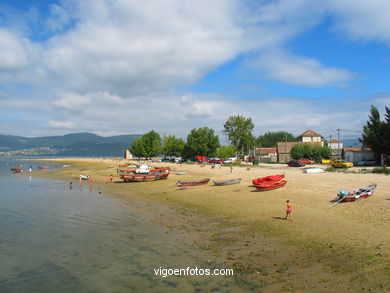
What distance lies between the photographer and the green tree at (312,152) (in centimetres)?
6875

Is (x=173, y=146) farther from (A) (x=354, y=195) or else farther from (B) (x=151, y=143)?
(A) (x=354, y=195)

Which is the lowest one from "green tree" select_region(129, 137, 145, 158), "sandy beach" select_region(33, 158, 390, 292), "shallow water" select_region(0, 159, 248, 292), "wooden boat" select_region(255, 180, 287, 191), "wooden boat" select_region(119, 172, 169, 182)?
"shallow water" select_region(0, 159, 248, 292)

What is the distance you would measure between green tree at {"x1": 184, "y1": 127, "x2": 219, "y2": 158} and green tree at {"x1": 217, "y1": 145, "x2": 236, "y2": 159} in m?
12.0

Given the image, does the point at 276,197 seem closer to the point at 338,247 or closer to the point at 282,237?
the point at 282,237

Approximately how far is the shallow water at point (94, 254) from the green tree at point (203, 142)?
65.0 m

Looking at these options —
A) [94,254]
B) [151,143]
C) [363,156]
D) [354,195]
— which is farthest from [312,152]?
[94,254]

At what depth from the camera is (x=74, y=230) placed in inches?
690

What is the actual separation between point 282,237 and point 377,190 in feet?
42.9

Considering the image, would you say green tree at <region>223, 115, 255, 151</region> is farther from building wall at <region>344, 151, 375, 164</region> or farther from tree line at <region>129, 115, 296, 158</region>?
building wall at <region>344, 151, 375, 164</region>

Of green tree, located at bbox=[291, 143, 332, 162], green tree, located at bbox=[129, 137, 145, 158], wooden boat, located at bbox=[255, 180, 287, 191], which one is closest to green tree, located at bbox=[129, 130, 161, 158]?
green tree, located at bbox=[129, 137, 145, 158]

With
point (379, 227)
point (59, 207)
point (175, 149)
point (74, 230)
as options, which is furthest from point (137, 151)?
point (379, 227)

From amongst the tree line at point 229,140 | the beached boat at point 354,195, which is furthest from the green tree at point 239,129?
the beached boat at point 354,195

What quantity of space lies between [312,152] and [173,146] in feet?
172

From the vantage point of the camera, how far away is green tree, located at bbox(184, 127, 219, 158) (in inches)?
3425
